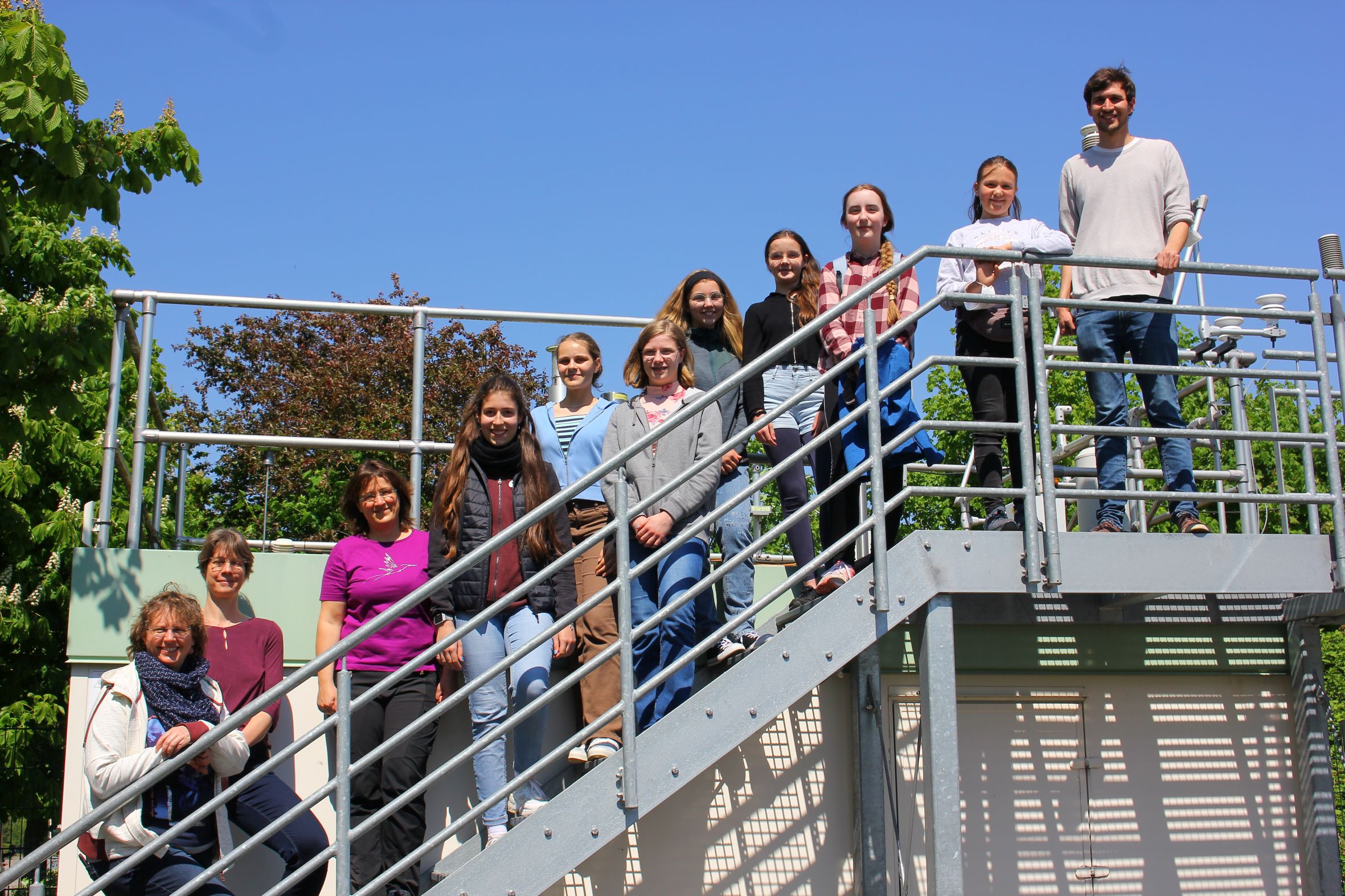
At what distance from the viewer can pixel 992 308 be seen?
5.79 m

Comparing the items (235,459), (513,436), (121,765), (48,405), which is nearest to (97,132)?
(48,405)

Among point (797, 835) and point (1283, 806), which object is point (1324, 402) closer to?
point (1283, 806)

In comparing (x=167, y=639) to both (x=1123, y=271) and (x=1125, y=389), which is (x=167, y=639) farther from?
(x=1123, y=271)

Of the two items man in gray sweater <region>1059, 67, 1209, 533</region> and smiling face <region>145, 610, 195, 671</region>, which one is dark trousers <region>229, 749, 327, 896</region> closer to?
smiling face <region>145, 610, 195, 671</region>

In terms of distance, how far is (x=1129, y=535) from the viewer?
524cm

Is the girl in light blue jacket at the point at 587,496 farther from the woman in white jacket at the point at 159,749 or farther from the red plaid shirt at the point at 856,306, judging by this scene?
the woman in white jacket at the point at 159,749

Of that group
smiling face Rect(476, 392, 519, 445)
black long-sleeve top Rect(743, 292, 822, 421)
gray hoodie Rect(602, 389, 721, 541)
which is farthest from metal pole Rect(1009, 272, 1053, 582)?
smiling face Rect(476, 392, 519, 445)

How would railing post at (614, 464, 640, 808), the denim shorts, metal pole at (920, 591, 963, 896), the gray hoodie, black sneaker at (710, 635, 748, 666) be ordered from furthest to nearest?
the denim shorts → black sneaker at (710, 635, 748, 666) → the gray hoodie → metal pole at (920, 591, 963, 896) → railing post at (614, 464, 640, 808)

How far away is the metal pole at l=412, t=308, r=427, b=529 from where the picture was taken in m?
6.06

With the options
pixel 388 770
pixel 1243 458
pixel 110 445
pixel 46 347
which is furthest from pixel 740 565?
pixel 46 347

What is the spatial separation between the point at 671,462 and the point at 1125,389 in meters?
2.23

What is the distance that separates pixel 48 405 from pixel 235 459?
13656mm

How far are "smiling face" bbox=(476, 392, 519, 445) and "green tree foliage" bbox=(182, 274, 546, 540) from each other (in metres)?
13.1

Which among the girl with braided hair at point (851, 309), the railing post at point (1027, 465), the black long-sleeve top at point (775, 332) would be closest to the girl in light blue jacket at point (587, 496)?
the black long-sleeve top at point (775, 332)
